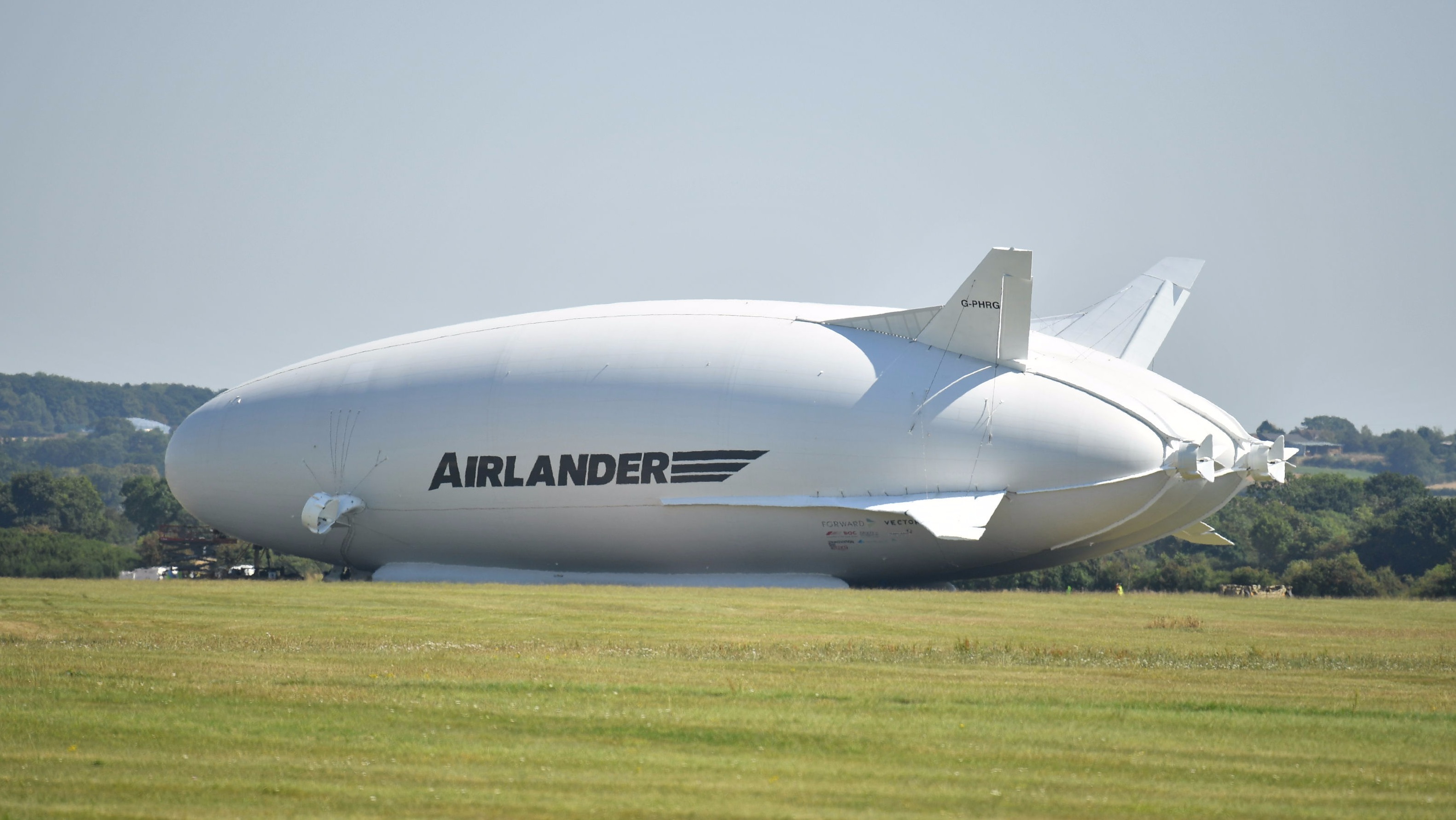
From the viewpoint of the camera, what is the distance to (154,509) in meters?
111

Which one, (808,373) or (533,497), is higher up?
(808,373)

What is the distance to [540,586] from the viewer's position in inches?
1724

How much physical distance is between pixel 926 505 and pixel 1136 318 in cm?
1682

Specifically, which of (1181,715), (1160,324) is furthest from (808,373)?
(1181,715)

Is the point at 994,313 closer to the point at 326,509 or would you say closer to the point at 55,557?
the point at 326,509

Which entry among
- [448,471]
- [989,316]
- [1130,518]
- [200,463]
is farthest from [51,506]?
[1130,518]

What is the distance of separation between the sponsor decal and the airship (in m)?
0.08

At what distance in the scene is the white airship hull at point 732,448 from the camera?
4138cm

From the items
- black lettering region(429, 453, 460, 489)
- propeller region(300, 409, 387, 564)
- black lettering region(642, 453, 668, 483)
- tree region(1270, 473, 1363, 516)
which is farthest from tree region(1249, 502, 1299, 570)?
propeller region(300, 409, 387, 564)

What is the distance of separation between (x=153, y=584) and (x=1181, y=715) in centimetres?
3502

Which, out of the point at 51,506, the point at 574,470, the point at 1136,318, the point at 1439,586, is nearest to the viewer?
the point at 574,470

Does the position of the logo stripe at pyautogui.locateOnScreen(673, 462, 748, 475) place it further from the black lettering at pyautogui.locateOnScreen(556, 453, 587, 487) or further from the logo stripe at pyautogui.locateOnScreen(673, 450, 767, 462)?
the black lettering at pyautogui.locateOnScreen(556, 453, 587, 487)

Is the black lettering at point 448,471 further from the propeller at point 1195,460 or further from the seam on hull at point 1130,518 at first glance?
the propeller at point 1195,460

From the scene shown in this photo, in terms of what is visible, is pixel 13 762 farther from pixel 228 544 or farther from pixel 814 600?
pixel 228 544
